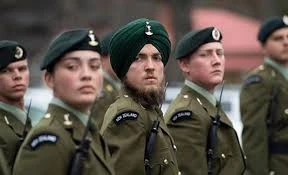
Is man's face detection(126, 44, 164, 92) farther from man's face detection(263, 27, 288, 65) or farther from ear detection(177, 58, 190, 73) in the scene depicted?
man's face detection(263, 27, 288, 65)

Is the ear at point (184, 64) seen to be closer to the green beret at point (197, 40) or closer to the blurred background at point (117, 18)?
the green beret at point (197, 40)

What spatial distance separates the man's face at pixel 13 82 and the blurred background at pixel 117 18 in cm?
1969

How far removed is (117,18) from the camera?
27906 mm

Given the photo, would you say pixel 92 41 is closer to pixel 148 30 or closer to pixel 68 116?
pixel 68 116

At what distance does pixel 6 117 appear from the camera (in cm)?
703

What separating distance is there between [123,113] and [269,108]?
2698mm

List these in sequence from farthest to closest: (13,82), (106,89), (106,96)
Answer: (106,89) < (106,96) < (13,82)

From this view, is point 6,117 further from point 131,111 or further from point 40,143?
point 40,143

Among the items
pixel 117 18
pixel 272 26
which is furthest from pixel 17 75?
pixel 117 18

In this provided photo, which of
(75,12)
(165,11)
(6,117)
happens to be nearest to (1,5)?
(75,12)

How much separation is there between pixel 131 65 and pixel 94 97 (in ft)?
3.67

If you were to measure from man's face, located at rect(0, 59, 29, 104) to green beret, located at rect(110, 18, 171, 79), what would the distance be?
0.70 metres

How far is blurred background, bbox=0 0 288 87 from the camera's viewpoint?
2761cm

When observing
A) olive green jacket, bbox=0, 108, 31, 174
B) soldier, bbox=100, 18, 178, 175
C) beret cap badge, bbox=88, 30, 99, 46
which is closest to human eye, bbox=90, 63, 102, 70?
beret cap badge, bbox=88, 30, 99, 46
